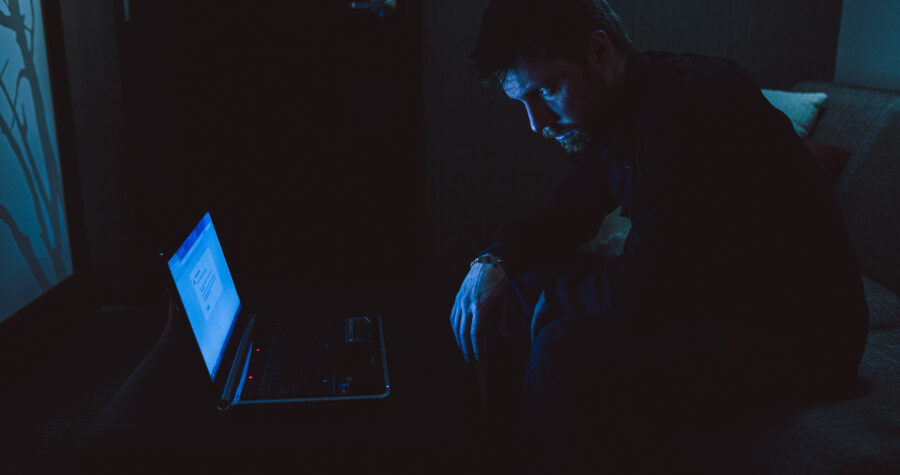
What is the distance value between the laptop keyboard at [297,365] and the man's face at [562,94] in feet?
1.95

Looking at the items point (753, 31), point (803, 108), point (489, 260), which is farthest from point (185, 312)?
point (753, 31)

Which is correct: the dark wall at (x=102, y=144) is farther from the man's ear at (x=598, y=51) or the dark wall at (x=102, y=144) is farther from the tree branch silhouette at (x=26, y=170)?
the man's ear at (x=598, y=51)

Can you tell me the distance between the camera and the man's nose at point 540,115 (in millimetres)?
1354

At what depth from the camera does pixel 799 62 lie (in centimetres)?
296

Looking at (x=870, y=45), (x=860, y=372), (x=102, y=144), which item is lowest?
(x=860, y=372)

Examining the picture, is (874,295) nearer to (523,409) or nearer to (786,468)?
(786,468)

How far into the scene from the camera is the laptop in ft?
3.65

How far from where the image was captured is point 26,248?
7.11 feet

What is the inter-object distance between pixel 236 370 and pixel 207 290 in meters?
0.16

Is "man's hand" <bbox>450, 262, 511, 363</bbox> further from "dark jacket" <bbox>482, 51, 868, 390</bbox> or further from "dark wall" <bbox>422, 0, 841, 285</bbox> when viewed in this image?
"dark wall" <bbox>422, 0, 841, 285</bbox>

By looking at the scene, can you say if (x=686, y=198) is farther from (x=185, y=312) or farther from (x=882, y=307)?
(x=882, y=307)

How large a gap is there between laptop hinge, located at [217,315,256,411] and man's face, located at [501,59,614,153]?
701 millimetres

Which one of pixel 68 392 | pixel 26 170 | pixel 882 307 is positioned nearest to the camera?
pixel 882 307

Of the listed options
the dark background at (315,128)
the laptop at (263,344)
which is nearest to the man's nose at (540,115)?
the laptop at (263,344)
